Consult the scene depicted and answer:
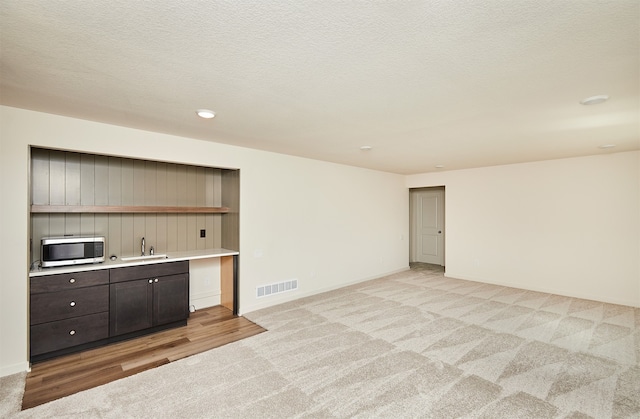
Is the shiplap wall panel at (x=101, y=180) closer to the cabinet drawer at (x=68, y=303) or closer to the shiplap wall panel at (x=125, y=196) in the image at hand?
the shiplap wall panel at (x=125, y=196)

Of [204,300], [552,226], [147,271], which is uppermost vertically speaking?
[552,226]

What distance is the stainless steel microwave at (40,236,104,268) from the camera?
3.07 metres

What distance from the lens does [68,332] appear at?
3102mm

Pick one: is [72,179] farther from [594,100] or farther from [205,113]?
[594,100]

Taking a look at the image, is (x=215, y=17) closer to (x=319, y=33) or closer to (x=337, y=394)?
(x=319, y=33)

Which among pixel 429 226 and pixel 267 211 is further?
pixel 429 226

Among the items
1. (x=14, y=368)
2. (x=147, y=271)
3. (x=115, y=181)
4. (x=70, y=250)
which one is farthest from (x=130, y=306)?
(x=115, y=181)

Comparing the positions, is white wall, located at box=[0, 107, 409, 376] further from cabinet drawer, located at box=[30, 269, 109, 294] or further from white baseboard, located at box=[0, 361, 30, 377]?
cabinet drawer, located at box=[30, 269, 109, 294]

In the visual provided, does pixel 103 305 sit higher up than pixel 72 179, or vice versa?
pixel 72 179

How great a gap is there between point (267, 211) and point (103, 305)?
7.85ft

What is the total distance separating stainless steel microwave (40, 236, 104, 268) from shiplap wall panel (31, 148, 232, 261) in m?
0.41

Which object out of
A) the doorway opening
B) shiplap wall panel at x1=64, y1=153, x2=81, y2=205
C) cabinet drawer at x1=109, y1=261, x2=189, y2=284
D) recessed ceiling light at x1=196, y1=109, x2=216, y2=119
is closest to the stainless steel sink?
cabinet drawer at x1=109, y1=261, x2=189, y2=284

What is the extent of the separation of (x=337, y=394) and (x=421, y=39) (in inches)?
104

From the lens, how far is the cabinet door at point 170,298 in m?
3.70
